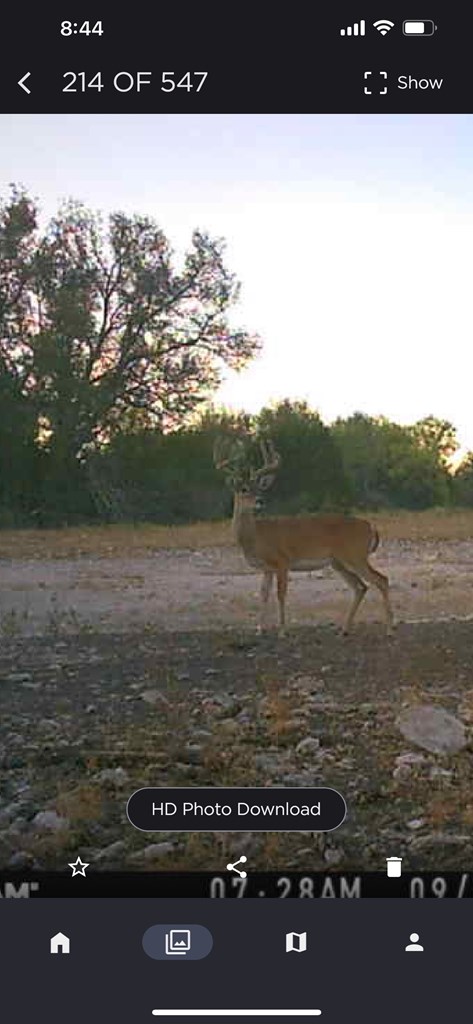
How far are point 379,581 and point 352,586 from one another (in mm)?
194

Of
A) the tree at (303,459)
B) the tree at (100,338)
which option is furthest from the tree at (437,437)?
the tree at (100,338)

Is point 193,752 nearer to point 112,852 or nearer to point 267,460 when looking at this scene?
point 112,852

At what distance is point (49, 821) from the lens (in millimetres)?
1671

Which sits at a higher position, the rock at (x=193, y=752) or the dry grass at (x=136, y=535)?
the dry grass at (x=136, y=535)

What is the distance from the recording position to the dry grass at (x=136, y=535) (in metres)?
1.90
